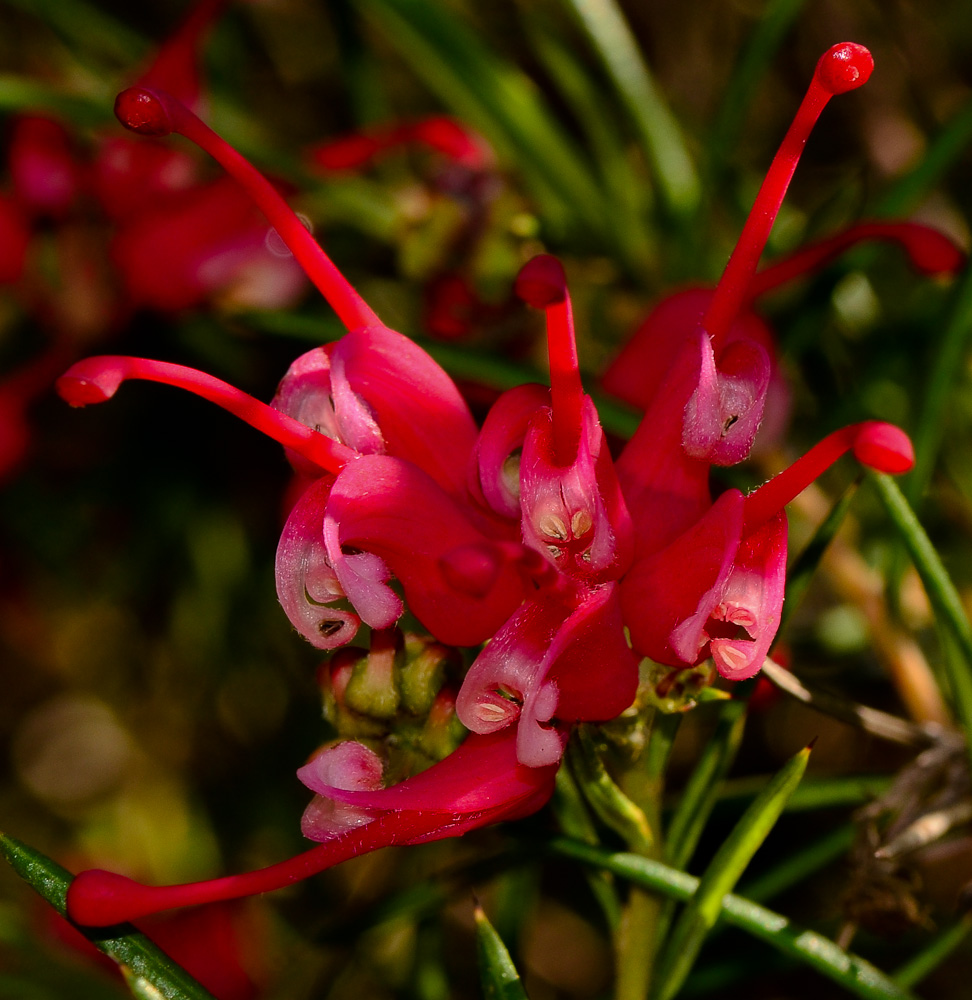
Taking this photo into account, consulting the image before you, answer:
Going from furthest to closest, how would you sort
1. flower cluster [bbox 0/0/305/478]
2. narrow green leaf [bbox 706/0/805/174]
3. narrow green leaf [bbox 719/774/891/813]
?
1. flower cluster [bbox 0/0/305/478]
2. narrow green leaf [bbox 706/0/805/174]
3. narrow green leaf [bbox 719/774/891/813]

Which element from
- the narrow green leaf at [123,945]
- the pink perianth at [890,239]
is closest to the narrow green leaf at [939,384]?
the pink perianth at [890,239]

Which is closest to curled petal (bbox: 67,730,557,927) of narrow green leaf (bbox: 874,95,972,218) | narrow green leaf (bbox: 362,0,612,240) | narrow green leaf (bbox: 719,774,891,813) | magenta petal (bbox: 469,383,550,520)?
magenta petal (bbox: 469,383,550,520)

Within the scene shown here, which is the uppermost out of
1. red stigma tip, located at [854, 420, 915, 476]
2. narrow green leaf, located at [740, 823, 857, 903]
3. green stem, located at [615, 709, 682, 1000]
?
red stigma tip, located at [854, 420, 915, 476]

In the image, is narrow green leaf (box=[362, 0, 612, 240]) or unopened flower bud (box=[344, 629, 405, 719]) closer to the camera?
unopened flower bud (box=[344, 629, 405, 719])

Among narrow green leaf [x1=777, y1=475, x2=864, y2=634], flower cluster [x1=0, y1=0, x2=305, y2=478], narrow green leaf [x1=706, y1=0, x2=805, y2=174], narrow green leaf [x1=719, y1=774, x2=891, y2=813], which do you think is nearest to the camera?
narrow green leaf [x1=777, y1=475, x2=864, y2=634]

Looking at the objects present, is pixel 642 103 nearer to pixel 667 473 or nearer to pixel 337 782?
pixel 667 473

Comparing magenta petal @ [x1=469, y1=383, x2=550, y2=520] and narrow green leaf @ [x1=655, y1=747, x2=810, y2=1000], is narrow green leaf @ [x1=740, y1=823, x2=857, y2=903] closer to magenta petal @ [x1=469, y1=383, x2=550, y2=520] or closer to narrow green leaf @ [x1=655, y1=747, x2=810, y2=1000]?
narrow green leaf @ [x1=655, y1=747, x2=810, y2=1000]

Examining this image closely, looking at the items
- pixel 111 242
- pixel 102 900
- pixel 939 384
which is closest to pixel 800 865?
pixel 939 384

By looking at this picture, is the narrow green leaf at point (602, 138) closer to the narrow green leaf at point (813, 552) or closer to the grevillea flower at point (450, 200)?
the grevillea flower at point (450, 200)

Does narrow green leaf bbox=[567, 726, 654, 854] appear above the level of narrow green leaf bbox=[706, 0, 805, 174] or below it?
below
